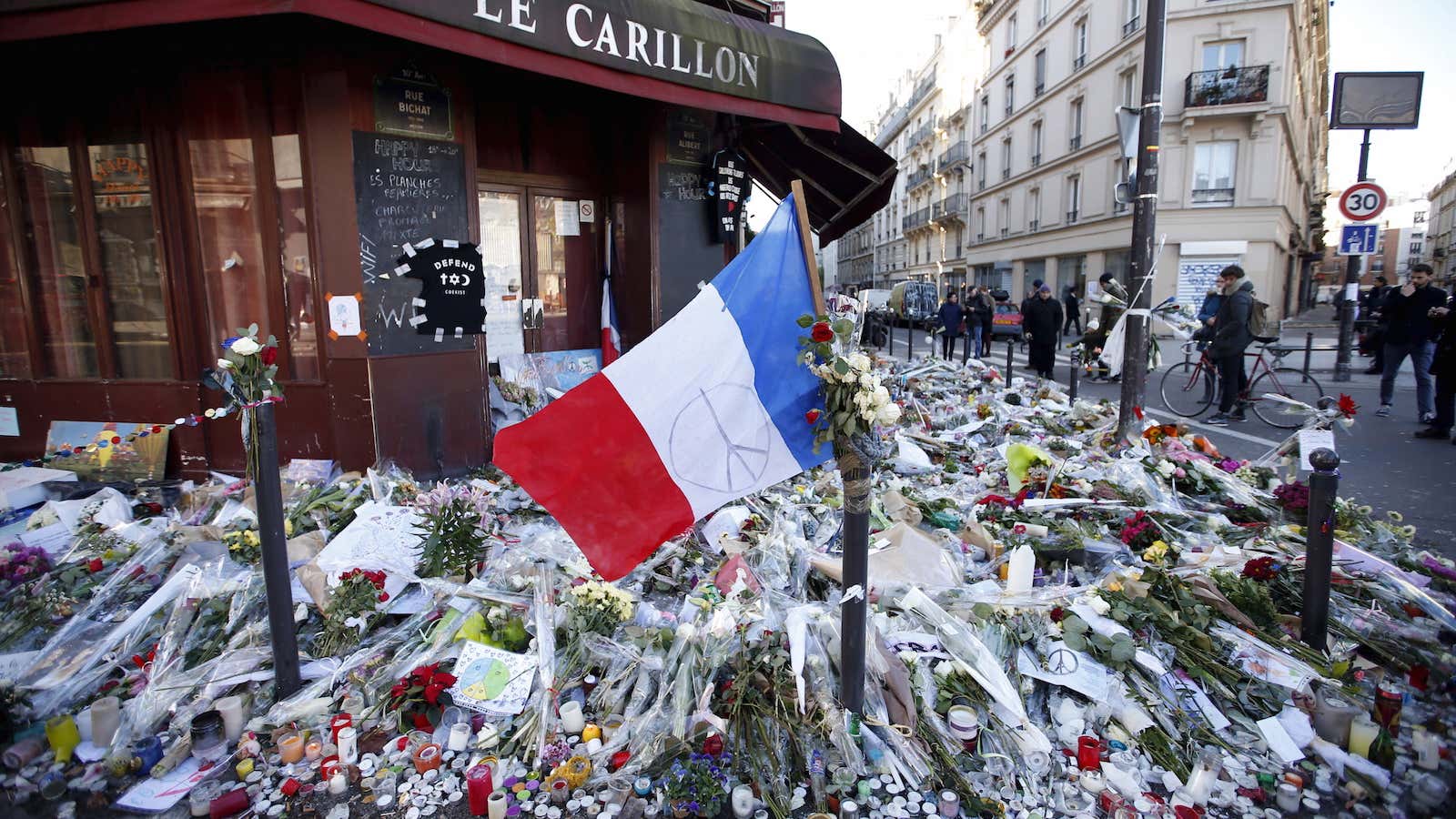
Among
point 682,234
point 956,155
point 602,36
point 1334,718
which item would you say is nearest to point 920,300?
point 956,155

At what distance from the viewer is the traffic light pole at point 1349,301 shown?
439 inches

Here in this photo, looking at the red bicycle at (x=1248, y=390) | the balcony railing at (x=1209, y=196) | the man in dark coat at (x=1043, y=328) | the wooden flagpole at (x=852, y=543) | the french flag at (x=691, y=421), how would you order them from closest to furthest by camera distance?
the wooden flagpole at (x=852, y=543)
the french flag at (x=691, y=421)
the red bicycle at (x=1248, y=390)
the man in dark coat at (x=1043, y=328)
the balcony railing at (x=1209, y=196)

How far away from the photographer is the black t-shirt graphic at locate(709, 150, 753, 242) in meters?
7.70

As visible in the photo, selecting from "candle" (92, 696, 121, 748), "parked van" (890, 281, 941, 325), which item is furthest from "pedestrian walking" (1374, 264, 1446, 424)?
"parked van" (890, 281, 941, 325)

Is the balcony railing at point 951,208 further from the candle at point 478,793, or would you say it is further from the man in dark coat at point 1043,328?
the candle at point 478,793

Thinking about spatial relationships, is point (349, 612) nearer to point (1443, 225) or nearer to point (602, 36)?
point (602, 36)

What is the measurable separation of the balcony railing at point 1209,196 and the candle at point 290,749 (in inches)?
1190

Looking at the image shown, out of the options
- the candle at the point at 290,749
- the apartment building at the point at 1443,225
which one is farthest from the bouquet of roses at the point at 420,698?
the apartment building at the point at 1443,225

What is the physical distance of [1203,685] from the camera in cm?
322

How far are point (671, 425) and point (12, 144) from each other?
23.1ft

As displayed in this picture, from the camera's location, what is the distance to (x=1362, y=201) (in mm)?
10586

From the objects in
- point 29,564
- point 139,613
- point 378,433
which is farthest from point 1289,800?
point 29,564

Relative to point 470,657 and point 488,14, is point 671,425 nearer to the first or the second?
point 470,657

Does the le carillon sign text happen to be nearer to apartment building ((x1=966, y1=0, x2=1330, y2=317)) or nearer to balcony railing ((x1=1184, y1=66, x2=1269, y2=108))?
apartment building ((x1=966, y1=0, x2=1330, y2=317))
